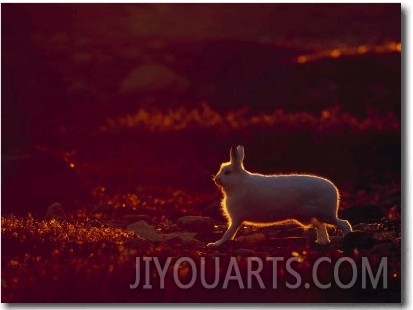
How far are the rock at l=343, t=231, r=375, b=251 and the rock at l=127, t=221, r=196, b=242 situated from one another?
1.96 metres

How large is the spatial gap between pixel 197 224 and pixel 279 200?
1.56m

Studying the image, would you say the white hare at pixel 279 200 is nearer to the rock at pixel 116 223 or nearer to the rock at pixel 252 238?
the rock at pixel 252 238

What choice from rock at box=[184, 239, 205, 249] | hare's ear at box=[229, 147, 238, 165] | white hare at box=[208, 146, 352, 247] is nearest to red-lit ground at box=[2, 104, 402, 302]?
rock at box=[184, 239, 205, 249]

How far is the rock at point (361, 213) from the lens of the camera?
13305 millimetres

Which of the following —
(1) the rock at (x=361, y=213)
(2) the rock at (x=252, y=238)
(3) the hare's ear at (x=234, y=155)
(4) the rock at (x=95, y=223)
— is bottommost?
(2) the rock at (x=252, y=238)

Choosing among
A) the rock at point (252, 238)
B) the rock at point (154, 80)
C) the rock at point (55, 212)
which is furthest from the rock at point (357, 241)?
the rock at point (154, 80)

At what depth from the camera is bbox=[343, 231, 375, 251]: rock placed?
39.6 ft

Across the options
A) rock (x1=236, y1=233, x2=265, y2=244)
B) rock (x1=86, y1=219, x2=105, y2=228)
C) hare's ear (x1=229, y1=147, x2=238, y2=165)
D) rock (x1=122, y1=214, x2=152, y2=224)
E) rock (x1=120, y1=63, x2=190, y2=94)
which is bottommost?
rock (x1=236, y1=233, x2=265, y2=244)

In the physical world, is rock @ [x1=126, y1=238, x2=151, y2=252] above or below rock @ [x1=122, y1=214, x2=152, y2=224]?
below

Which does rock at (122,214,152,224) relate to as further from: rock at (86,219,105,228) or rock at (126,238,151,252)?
rock at (126,238,151,252)

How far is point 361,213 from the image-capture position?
13461 mm

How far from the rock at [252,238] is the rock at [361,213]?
117cm

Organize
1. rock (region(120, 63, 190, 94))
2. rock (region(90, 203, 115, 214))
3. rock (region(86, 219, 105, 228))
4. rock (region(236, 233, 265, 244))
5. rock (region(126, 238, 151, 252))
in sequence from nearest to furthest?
rock (region(126, 238, 151, 252)) < rock (region(236, 233, 265, 244)) < rock (region(86, 219, 105, 228)) < rock (region(90, 203, 115, 214)) < rock (region(120, 63, 190, 94))

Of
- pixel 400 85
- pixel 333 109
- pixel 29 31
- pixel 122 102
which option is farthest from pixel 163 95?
pixel 400 85
